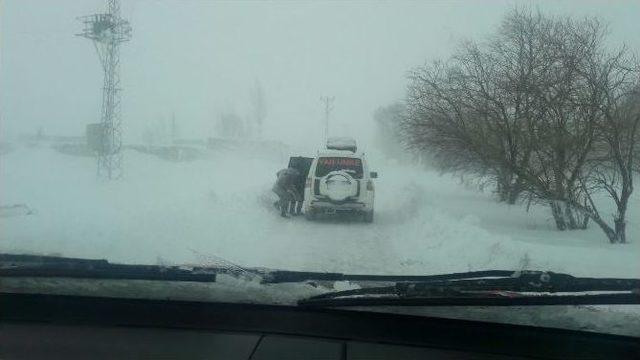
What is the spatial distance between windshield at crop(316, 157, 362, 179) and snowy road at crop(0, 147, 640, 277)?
0.19 metres

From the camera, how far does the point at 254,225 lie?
5.07m

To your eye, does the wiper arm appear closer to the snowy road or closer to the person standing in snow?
the snowy road

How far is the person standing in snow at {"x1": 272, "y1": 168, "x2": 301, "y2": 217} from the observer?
526 centimetres

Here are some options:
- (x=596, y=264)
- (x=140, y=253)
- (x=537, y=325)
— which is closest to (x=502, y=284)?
(x=537, y=325)

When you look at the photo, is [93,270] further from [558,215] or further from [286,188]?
[558,215]

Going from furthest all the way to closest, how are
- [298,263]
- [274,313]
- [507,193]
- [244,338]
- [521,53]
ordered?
[507,193] < [521,53] < [298,263] < [274,313] < [244,338]

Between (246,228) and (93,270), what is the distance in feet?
4.54

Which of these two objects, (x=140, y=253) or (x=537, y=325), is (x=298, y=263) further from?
(x=537, y=325)

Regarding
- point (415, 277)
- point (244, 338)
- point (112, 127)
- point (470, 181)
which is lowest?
point (244, 338)

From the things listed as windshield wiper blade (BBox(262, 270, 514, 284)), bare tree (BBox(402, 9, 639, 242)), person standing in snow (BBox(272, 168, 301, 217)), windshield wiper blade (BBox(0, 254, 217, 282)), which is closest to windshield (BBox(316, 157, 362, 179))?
person standing in snow (BBox(272, 168, 301, 217))

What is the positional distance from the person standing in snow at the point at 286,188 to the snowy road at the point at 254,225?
8cm

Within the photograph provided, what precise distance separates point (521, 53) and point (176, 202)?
3.13 metres

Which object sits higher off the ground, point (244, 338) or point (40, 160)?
point (40, 160)

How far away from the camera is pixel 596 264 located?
4.16 metres
